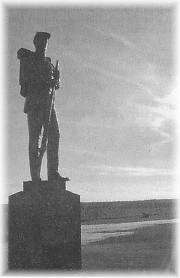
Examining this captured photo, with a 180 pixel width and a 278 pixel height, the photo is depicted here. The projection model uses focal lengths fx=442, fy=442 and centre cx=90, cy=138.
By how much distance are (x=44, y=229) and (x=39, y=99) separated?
6.88 feet

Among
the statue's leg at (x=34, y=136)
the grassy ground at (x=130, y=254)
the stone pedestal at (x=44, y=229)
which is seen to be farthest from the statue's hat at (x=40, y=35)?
the grassy ground at (x=130, y=254)

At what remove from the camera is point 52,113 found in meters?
7.43

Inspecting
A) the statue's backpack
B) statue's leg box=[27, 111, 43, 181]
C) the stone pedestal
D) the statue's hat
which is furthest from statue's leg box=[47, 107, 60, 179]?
the statue's hat

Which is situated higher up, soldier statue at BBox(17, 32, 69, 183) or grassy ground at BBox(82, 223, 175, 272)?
soldier statue at BBox(17, 32, 69, 183)

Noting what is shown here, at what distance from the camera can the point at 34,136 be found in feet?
23.7

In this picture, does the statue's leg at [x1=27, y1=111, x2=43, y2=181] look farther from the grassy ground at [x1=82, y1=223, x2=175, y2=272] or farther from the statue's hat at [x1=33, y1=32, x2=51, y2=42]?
the grassy ground at [x1=82, y1=223, x2=175, y2=272]

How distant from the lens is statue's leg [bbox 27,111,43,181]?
7125 millimetres

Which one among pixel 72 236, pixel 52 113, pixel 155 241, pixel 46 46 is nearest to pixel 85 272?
pixel 72 236

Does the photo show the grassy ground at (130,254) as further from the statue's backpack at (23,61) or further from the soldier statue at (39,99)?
the statue's backpack at (23,61)

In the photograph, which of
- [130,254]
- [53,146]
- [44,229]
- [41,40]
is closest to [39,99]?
[53,146]

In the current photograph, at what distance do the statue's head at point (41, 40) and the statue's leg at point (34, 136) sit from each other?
1.09 meters

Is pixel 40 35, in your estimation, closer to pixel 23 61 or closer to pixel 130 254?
pixel 23 61

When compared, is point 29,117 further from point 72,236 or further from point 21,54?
point 72,236

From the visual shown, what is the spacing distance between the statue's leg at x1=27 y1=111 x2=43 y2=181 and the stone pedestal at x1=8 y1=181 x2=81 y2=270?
412 millimetres
